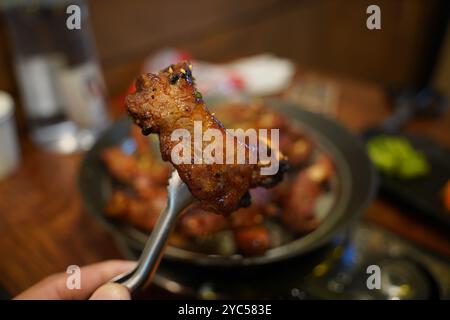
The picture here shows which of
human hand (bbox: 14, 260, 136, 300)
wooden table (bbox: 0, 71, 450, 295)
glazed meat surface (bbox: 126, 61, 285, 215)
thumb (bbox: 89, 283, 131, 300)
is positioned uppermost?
glazed meat surface (bbox: 126, 61, 285, 215)

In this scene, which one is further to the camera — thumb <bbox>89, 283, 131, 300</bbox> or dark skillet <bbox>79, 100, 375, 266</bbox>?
dark skillet <bbox>79, 100, 375, 266</bbox>

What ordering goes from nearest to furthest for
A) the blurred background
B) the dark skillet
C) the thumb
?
1. the thumb
2. the dark skillet
3. the blurred background

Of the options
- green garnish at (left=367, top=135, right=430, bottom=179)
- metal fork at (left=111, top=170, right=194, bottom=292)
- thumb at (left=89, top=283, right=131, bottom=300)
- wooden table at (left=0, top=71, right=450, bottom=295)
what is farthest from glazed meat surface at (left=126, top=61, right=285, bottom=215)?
green garnish at (left=367, top=135, right=430, bottom=179)

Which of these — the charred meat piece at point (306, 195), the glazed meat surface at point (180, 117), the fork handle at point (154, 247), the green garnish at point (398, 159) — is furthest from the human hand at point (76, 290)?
the green garnish at point (398, 159)

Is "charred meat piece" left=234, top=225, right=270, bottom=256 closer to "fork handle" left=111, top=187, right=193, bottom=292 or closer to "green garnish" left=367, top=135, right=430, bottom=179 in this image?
"fork handle" left=111, top=187, right=193, bottom=292

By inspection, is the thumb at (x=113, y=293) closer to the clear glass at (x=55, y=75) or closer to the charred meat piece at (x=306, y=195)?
the charred meat piece at (x=306, y=195)

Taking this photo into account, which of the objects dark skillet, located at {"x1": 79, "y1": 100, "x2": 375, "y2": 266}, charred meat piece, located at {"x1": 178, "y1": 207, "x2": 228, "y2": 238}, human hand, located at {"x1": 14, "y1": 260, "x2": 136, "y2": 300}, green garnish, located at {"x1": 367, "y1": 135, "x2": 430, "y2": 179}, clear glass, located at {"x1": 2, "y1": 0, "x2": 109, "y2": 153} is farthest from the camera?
clear glass, located at {"x1": 2, "y1": 0, "x2": 109, "y2": 153}

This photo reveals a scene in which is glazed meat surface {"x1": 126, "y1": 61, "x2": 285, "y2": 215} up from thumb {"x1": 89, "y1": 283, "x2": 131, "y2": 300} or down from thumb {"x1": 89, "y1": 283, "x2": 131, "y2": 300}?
up
